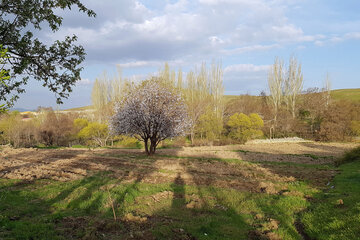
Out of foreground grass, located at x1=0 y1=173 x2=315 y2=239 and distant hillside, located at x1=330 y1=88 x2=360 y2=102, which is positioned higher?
distant hillside, located at x1=330 y1=88 x2=360 y2=102

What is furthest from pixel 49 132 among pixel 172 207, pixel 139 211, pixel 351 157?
pixel 351 157

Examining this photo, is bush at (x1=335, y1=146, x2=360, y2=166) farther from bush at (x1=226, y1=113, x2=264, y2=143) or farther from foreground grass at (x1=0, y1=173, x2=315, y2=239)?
bush at (x1=226, y1=113, x2=264, y2=143)

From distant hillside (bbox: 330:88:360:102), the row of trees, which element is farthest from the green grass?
distant hillside (bbox: 330:88:360:102)

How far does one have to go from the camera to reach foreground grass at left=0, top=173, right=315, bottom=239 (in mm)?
6836

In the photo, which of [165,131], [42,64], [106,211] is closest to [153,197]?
[106,211]

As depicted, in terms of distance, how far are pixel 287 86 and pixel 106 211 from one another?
7285 centimetres

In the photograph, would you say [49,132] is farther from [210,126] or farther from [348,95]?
[348,95]

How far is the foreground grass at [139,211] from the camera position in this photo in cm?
684

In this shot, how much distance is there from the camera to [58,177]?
14266mm

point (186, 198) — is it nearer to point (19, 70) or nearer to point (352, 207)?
point (352, 207)

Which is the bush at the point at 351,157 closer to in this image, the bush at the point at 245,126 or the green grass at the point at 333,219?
the green grass at the point at 333,219

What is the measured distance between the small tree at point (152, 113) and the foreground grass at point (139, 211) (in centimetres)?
1019

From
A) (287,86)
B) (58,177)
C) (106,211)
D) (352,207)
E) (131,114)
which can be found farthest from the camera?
(287,86)

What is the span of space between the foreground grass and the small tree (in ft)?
33.4
